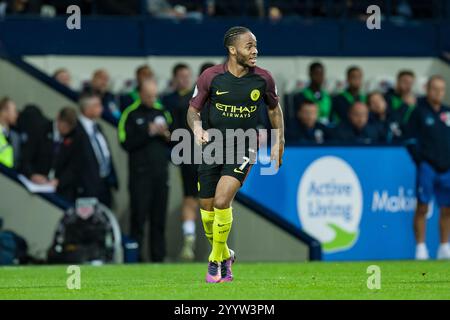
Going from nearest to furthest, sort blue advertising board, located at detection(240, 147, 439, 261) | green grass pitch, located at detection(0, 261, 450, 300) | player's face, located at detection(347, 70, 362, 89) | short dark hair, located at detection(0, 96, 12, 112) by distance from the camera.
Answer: green grass pitch, located at detection(0, 261, 450, 300), short dark hair, located at detection(0, 96, 12, 112), blue advertising board, located at detection(240, 147, 439, 261), player's face, located at detection(347, 70, 362, 89)

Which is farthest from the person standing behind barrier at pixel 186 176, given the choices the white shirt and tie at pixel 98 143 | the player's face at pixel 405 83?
the player's face at pixel 405 83

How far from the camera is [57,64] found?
72.8 ft

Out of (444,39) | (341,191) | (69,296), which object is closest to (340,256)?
(341,191)

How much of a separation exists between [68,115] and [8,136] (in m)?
0.89

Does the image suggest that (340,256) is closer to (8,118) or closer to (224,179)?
(8,118)

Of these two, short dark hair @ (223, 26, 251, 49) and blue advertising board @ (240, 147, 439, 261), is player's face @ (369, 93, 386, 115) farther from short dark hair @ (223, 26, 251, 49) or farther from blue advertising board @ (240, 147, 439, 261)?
short dark hair @ (223, 26, 251, 49)

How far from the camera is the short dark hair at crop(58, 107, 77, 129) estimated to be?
19191 millimetres

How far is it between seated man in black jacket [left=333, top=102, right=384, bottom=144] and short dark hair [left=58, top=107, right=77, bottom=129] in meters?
3.96

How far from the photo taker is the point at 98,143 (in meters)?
19.4

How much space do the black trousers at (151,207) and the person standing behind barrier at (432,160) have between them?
379 cm

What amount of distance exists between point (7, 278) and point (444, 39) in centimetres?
1215

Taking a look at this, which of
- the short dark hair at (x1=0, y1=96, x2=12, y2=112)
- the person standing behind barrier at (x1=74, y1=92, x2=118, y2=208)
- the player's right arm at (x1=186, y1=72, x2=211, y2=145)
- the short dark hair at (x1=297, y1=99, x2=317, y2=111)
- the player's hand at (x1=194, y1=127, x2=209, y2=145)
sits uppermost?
the player's right arm at (x1=186, y1=72, x2=211, y2=145)

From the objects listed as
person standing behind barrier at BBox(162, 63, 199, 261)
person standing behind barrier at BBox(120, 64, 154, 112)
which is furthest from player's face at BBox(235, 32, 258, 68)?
person standing behind barrier at BBox(120, 64, 154, 112)

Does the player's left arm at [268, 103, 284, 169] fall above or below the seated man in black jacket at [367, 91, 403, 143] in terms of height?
above
